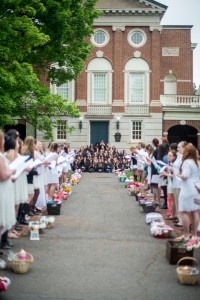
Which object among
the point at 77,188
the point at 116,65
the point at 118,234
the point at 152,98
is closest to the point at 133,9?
the point at 116,65

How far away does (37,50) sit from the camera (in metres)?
28.4

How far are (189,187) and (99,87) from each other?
110ft

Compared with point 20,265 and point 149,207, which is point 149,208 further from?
point 20,265

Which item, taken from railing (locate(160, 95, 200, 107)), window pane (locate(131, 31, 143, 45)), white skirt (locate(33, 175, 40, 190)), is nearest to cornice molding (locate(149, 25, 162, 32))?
window pane (locate(131, 31, 143, 45))

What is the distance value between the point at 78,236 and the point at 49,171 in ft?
15.5

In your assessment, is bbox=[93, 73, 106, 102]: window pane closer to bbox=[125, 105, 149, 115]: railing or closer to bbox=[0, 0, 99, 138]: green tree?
bbox=[125, 105, 149, 115]: railing

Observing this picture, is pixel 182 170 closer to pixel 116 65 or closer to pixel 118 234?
pixel 118 234

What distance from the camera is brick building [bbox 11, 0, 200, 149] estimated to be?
43.2 m

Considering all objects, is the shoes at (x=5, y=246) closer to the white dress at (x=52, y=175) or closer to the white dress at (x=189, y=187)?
the white dress at (x=189, y=187)

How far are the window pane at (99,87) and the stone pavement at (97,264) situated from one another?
96.2 feet

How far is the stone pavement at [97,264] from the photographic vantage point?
7.56 m

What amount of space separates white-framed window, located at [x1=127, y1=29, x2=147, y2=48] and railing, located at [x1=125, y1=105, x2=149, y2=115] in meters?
5.00

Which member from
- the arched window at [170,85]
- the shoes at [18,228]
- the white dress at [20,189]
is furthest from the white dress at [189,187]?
the arched window at [170,85]

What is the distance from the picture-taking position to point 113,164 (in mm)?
38375
